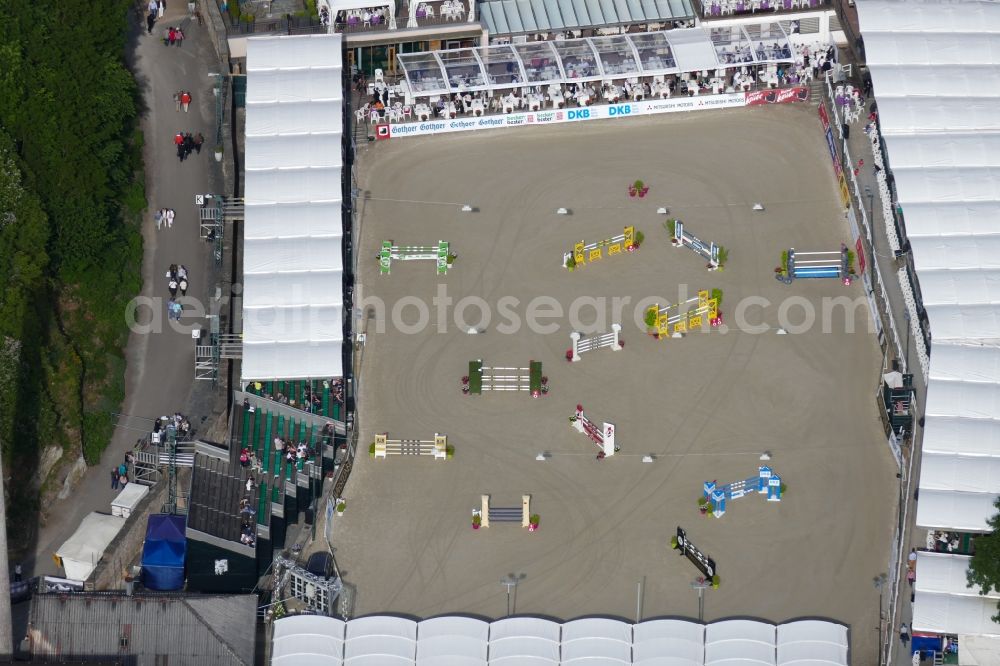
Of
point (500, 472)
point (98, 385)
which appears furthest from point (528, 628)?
point (98, 385)

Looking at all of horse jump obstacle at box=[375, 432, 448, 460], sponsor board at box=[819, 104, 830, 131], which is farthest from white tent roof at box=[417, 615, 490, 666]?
sponsor board at box=[819, 104, 830, 131]

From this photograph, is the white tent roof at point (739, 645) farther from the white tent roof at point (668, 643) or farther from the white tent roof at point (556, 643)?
the white tent roof at point (668, 643)

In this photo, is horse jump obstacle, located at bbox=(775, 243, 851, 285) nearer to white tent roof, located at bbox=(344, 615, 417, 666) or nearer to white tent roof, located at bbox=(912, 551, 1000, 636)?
white tent roof, located at bbox=(912, 551, 1000, 636)

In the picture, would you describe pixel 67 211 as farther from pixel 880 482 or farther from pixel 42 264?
pixel 880 482

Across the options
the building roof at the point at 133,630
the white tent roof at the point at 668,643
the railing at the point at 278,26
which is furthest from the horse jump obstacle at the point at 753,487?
→ the railing at the point at 278,26

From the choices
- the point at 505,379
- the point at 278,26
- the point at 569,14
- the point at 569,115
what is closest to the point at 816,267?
the point at 569,115
